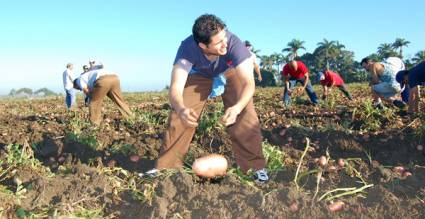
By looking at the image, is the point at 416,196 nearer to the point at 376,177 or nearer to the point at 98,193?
the point at 376,177

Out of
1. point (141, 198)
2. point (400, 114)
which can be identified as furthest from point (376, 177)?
point (400, 114)

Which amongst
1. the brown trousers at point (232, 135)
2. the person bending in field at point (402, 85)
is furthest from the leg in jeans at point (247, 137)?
the person bending in field at point (402, 85)

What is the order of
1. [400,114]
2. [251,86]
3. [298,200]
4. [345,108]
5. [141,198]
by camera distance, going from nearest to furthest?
1. [298,200]
2. [141,198]
3. [251,86]
4. [400,114]
5. [345,108]

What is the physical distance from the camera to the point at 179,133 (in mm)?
4016

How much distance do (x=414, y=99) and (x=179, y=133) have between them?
155 inches

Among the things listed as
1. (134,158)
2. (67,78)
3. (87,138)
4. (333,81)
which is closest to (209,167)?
(134,158)

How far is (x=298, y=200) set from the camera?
2.94 m

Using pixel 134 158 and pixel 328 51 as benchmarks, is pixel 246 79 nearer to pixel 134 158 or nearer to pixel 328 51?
pixel 134 158

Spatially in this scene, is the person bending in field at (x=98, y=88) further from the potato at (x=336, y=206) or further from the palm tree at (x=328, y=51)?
the palm tree at (x=328, y=51)

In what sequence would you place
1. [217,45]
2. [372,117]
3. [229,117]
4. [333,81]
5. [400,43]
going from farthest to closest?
[400,43], [333,81], [372,117], [217,45], [229,117]

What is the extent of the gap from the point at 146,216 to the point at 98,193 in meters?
0.43

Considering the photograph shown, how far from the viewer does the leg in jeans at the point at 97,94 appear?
293 inches

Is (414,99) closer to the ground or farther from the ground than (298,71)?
closer to the ground

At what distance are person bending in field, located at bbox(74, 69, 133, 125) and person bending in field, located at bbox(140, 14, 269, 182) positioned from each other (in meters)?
3.50
